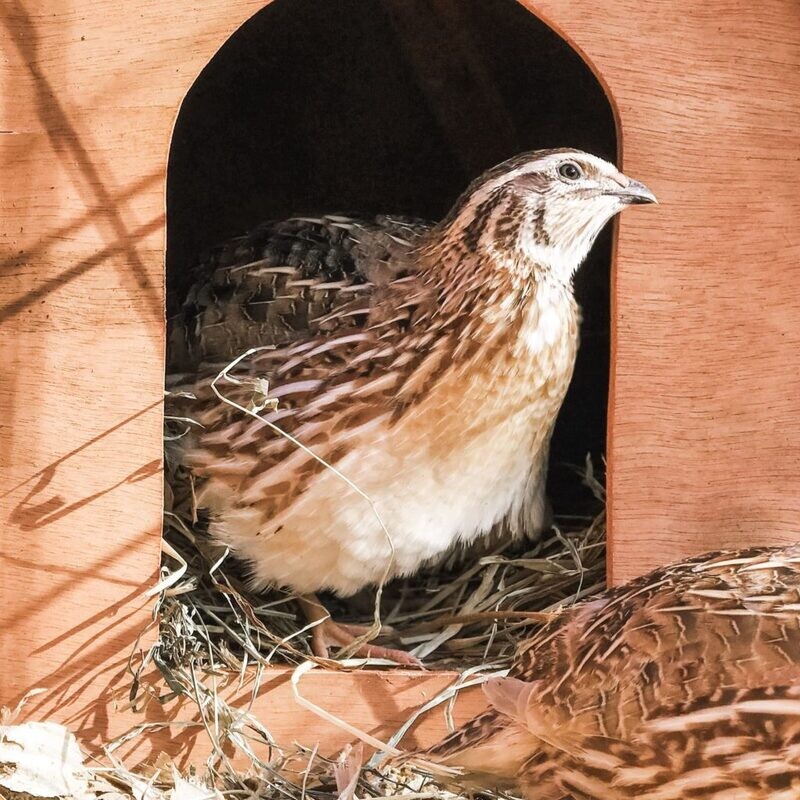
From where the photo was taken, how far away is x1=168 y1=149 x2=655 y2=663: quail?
6.49ft

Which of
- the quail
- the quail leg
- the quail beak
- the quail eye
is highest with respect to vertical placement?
the quail eye

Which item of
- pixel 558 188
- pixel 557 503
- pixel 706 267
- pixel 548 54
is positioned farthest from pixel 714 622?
pixel 548 54

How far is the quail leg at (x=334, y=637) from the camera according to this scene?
83.8 inches

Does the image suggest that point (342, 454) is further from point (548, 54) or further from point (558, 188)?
point (548, 54)

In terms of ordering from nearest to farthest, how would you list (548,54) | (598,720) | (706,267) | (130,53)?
(598,720) → (130,53) → (706,267) → (548,54)

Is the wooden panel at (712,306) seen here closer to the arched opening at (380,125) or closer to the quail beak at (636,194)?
the quail beak at (636,194)

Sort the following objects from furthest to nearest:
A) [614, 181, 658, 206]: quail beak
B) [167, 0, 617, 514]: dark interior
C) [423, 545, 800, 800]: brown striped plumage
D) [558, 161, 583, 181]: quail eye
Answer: [167, 0, 617, 514]: dark interior
[558, 161, 583, 181]: quail eye
[614, 181, 658, 206]: quail beak
[423, 545, 800, 800]: brown striped plumage

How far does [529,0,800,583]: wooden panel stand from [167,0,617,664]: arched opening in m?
0.73

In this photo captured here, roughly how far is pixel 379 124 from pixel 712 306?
1.17m

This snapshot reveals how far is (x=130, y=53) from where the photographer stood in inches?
70.6

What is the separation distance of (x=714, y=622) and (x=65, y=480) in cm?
110

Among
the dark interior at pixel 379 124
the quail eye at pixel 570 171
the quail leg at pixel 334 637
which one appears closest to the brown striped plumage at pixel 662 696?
the quail leg at pixel 334 637

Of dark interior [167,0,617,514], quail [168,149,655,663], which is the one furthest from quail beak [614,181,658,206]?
dark interior [167,0,617,514]

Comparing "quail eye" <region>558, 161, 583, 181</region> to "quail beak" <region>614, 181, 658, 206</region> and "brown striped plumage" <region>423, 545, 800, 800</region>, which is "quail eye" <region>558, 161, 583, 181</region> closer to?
"quail beak" <region>614, 181, 658, 206</region>
